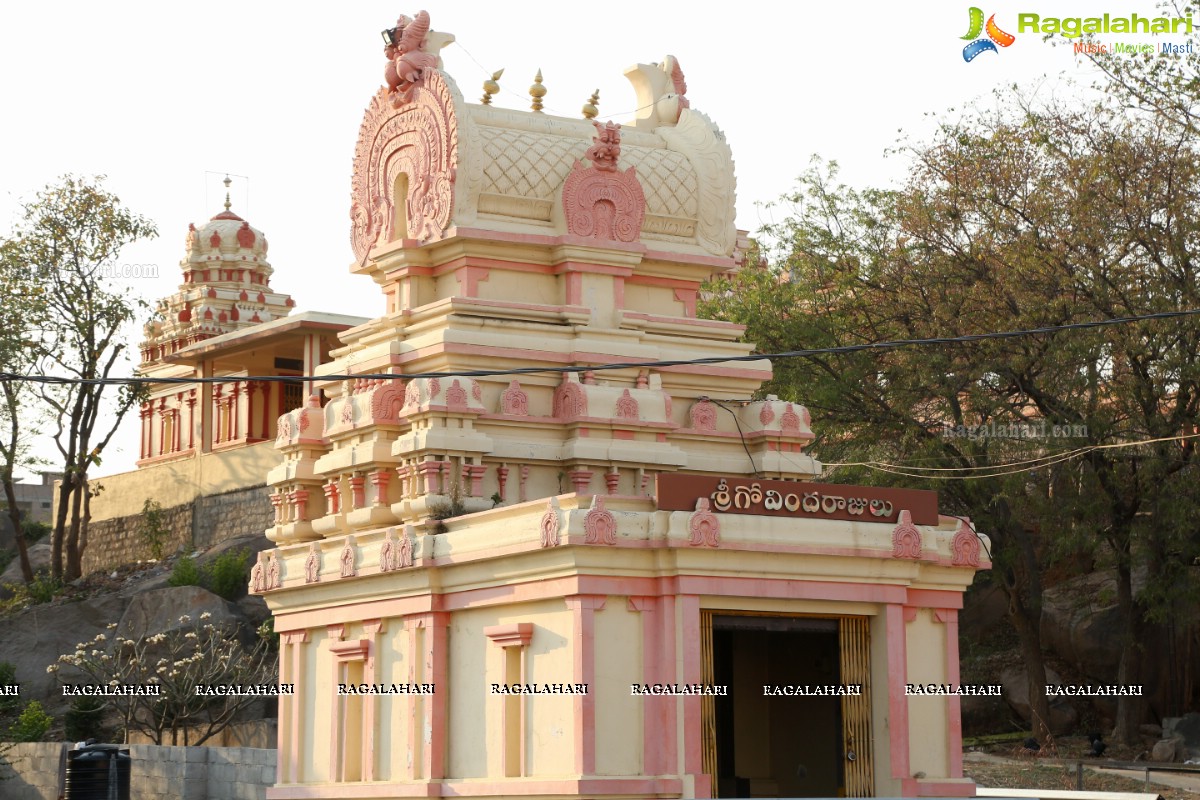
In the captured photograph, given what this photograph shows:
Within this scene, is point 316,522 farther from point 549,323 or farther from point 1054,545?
point 1054,545

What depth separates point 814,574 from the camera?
786 inches

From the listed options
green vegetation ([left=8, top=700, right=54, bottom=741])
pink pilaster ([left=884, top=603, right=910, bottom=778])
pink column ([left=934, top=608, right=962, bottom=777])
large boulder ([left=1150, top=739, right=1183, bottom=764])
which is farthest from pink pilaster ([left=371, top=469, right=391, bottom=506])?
large boulder ([left=1150, top=739, right=1183, bottom=764])

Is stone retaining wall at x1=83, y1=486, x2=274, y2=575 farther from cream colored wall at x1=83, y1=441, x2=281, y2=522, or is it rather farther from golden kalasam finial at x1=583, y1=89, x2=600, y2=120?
golden kalasam finial at x1=583, y1=89, x2=600, y2=120

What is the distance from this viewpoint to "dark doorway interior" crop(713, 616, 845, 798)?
22.2 metres

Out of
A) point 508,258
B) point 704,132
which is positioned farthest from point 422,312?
point 704,132

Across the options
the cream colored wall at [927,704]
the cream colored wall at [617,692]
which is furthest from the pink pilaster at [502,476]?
the cream colored wall at [927,704]

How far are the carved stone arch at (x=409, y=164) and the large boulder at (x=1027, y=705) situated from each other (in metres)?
16.7

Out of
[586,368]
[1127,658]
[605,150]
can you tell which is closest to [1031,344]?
[1127,658]

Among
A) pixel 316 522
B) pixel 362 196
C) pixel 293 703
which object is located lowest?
pixel 293 703

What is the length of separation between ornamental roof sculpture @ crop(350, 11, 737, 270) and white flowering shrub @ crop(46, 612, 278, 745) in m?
11.7

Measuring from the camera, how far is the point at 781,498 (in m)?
20.0

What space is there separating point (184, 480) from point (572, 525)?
3302 centimetres

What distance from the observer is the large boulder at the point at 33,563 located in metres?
51.0

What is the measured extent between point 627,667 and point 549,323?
6142 mm
